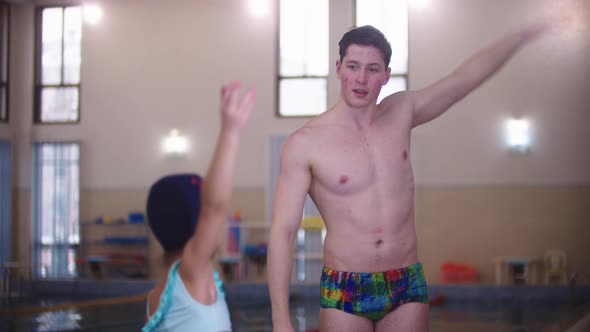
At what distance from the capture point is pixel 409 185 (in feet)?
6.57

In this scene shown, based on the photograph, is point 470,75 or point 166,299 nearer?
point 166,299

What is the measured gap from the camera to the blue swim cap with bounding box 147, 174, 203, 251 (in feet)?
5.03

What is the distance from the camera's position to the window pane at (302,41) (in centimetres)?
693

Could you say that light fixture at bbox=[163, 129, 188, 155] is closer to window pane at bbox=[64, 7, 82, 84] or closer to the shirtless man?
window pane at bbox=[64, 7, 82, 84]

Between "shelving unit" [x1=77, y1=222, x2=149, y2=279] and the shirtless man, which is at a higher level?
the shirtless man

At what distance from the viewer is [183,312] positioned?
1.62 meters

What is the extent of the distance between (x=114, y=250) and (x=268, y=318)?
13.5ft

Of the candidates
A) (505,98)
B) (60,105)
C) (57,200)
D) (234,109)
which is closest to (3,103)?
(60,105)

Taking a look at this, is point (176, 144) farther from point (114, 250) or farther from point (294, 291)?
point (294, 291)

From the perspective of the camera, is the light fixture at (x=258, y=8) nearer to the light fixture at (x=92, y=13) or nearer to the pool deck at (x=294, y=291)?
the light fixture at (x=92, y=13)

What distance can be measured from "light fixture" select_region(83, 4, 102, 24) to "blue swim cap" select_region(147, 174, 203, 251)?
30.1 feet

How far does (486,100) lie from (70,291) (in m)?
5.56

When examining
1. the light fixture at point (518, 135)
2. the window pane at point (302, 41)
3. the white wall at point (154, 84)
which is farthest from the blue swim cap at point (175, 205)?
the white wall at point (154, 84)

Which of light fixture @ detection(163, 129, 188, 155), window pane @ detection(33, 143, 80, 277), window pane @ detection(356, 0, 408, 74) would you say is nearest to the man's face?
window pane @ detection(356, 0, 408, 74)
